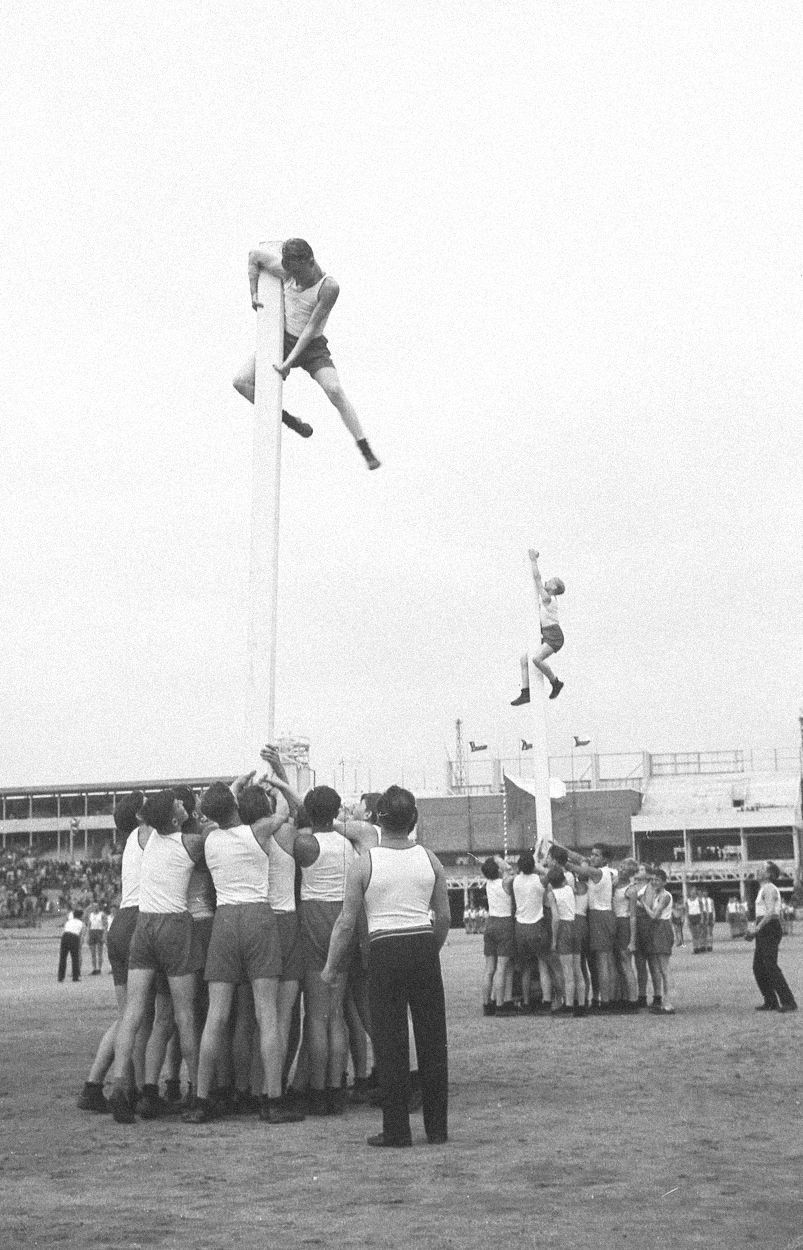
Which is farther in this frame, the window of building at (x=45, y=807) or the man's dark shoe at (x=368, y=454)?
the window of building at (x=45, y=807)

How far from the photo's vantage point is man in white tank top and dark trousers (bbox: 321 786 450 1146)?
763 centimetres

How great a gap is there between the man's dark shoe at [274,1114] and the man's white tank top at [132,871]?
1.46 metres

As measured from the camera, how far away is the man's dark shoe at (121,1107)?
873 centimetres

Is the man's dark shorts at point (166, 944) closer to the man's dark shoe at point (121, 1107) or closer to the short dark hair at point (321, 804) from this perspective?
the man's dark shoe at point (121, 1107)

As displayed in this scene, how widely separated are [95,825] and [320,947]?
7183 cm

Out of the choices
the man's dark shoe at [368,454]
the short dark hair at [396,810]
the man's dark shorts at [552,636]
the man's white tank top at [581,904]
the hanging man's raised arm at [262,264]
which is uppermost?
the hanging man's raised arm at [262,264]

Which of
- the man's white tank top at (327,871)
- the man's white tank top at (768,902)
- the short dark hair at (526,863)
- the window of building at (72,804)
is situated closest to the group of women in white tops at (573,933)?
the short dark hair at (526,863)

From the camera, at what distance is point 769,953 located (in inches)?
647

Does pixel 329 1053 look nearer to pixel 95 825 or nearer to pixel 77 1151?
pixel 77 1151

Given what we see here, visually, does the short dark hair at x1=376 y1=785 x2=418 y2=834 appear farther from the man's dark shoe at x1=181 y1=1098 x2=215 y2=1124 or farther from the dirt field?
the man's dark shoe at x1=181 y1=1098 x2=215 y2=1124

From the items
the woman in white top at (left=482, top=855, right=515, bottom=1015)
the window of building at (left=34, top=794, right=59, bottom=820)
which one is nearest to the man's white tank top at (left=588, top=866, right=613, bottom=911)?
the woman in white top at (left=482, top=855, right=515, bottom=1015)

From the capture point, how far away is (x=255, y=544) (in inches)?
380

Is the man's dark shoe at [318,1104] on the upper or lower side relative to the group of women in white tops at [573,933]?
lower

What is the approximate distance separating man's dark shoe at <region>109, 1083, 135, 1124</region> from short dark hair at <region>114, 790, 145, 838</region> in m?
1.62
